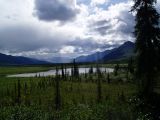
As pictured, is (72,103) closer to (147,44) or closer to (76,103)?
(76,103)

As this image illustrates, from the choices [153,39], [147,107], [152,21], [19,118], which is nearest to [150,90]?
[147,107]

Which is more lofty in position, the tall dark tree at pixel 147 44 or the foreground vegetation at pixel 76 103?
the tall dark tree at pixel 147 44

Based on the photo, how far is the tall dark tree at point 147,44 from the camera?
35031 millimetres

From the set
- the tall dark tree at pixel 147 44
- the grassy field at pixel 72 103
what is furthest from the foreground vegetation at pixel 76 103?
the tall dark tree at pixel 147 44

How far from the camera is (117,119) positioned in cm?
2184

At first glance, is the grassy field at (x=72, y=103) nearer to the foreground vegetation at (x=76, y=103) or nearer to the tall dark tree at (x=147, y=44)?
the foreground vegetation at (x=76, y=103)

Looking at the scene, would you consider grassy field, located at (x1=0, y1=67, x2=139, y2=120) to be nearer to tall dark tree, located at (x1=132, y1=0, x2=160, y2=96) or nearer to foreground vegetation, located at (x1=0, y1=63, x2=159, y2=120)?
foreground vegetation, located at (x1=0, y1=63, x2=159, y2=120)

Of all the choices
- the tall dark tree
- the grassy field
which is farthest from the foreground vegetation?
the tall dark tree

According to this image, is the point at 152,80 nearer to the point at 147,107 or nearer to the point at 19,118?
the point at 147,107

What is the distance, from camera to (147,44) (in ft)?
117

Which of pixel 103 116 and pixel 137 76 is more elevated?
pixel 137 76

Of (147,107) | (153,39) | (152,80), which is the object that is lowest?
(147,107)

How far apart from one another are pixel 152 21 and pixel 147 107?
11362 mm

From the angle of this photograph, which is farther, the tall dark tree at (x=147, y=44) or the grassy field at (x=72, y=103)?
the tall dark tree at (x=147, y=44)
